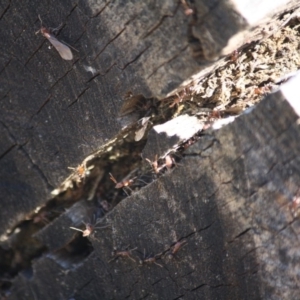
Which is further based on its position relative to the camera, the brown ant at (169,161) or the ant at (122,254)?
the ant at (122,254)

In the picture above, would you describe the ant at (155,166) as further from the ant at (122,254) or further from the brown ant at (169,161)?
the ant at (122,254)

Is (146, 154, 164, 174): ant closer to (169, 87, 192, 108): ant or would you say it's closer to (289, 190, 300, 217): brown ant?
(169, 87, 192, 108): ant

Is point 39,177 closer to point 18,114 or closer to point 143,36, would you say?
point 18,114

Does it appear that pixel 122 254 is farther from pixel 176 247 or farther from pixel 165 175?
pixel 165 175

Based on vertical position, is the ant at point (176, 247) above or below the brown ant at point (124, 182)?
below

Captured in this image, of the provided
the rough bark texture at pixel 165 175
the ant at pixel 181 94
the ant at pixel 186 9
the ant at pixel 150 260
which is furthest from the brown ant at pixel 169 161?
the ant at pixel 186 9

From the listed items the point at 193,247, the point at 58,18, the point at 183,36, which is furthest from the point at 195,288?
the point at 58,18

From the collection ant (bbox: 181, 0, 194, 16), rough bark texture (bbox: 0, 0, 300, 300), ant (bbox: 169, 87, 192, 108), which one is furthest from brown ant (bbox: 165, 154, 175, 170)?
ant (bbox: 181, 0, 194, 16)

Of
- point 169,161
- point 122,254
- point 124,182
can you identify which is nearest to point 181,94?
point 169,161
